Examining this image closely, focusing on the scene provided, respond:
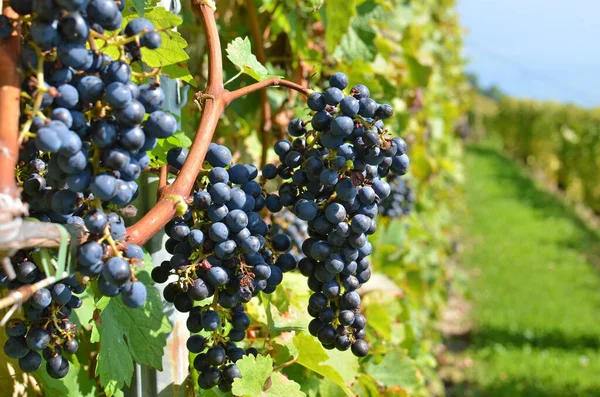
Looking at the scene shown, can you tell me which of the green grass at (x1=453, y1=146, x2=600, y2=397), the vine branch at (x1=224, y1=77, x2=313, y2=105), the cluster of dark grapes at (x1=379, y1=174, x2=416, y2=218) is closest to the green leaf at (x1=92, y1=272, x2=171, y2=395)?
the vine branch at (x1=224, y1=77, x2=313, y2=105)

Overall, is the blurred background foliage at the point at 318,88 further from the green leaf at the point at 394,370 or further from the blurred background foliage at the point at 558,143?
the blurred background foliage at the point at 558,143

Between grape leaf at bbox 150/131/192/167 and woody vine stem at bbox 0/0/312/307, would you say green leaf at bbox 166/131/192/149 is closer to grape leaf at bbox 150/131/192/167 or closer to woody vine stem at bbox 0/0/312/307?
grape leaf at bbox 150/131/192/167

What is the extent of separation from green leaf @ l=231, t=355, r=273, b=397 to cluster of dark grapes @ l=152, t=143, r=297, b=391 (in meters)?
0.02

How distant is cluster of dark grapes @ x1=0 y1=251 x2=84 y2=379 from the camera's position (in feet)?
2.86

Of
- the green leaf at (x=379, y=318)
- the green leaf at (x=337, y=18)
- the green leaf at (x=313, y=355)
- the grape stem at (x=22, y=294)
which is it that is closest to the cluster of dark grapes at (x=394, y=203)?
the green leaf at (x=379, y=318)

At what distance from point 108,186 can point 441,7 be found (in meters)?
6.97

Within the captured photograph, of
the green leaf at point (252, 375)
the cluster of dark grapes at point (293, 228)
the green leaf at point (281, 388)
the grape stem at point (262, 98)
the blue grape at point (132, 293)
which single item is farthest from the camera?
the grape stem at point (262, 98)

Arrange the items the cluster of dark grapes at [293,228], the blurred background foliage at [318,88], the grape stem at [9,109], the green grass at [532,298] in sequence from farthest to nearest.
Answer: the green grass at [532,298] → the cluster of dark grapes at [293,228] → the blurred background foliage at [318,88] → the grape stem at [9,109]

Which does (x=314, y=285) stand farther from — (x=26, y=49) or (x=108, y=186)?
(x=26, y=49)

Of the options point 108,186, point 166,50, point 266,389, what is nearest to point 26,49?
point 108,186

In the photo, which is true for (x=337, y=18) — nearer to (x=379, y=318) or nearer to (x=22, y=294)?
(x=379, y=318)

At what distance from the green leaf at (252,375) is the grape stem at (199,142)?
1.12 ft

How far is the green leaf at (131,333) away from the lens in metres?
1.13

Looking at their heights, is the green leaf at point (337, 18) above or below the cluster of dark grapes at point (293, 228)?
above
